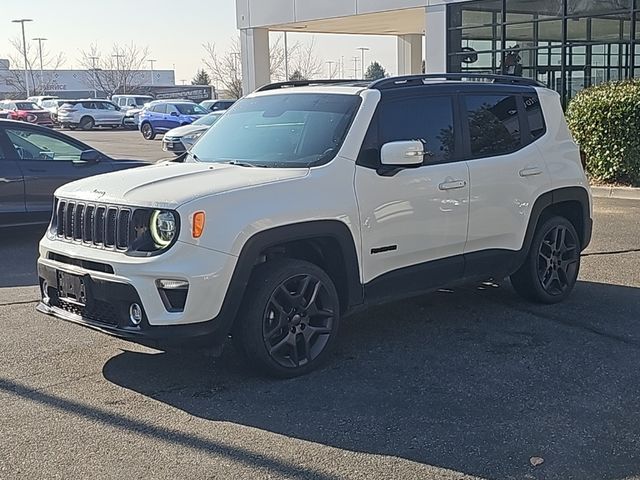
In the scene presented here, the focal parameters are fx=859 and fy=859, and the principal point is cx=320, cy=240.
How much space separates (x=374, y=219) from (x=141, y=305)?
5.34 ft

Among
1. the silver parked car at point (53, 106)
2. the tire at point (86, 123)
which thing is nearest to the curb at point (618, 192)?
the tire at point (86, 123)

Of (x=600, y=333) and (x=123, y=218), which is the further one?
(x=600, y=333)

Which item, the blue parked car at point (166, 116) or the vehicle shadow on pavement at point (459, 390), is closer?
the vehicle shadow on pavement at point (459, 390)

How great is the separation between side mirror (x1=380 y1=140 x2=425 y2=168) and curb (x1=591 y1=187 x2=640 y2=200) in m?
8.79

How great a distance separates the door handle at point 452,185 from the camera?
6.01m

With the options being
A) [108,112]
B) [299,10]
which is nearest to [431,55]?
[299,10]

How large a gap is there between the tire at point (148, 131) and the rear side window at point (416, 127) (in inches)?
1191

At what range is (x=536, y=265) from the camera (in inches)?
273

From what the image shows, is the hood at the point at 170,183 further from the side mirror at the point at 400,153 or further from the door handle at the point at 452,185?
the door handle at the point at 452,185

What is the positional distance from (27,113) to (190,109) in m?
13.3

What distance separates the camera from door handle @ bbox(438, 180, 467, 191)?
19.7 ft

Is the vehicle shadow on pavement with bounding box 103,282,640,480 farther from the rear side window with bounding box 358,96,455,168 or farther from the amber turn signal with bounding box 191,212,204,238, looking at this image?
the rear side window with bounding box 358,96,455,168

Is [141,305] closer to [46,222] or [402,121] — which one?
[402,121]

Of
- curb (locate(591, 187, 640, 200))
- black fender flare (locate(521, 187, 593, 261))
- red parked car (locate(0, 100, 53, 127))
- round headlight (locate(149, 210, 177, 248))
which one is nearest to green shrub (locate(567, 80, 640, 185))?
curb (locate(591, 187, 640, 200))
